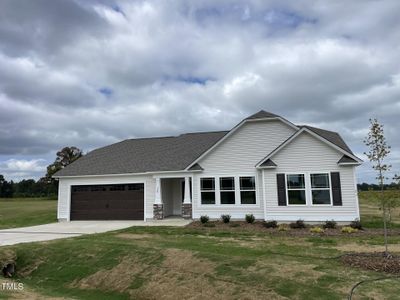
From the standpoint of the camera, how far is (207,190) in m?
21.0

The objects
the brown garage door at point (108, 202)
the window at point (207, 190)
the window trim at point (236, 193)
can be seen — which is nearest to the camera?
the window trim at point (236, 193)

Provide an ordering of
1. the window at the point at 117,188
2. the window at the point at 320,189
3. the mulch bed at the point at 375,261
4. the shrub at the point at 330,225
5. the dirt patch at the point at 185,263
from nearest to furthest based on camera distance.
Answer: the mulch bed at the point at 375,261
the dirt patch at the point at 185,263
the shrub at the point at 330,225
the window at the point at 320,189
the window at the point at 117,188

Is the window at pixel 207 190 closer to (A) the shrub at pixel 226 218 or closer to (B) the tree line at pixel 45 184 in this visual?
(A) the shrub at pixel 226 218

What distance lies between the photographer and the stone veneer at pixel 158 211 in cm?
2177

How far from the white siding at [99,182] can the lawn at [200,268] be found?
845cm

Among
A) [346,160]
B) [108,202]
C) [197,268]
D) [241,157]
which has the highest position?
[241,157]

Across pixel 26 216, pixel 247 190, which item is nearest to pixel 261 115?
pixel 247 190

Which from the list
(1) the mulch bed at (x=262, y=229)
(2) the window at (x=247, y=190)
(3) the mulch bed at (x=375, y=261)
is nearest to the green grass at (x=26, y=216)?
(1) the mulch bed at (x=262, y=229)

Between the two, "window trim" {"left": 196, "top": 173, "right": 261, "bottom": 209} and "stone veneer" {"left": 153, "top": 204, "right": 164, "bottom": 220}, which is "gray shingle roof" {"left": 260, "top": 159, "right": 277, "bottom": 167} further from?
"stone veneer" {"left": 153, "top": 204, "right": 164, "bottom": 220}

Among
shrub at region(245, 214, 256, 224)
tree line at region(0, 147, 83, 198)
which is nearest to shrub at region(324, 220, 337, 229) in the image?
shrub at region(245, 214, 256, 224)

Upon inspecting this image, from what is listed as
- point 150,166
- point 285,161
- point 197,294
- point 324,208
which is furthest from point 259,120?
point 197,294

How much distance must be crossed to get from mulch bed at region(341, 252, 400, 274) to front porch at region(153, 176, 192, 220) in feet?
40.9

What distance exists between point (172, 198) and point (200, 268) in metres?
15.9

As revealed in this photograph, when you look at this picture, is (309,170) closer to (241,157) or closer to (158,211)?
(241,157)
